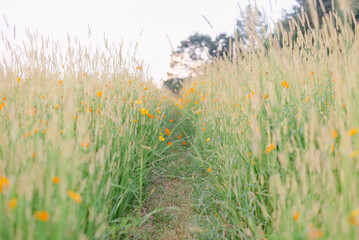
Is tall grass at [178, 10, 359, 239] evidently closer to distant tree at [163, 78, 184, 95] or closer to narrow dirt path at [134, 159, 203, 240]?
narrow dirt path at [134, 159, 203, 240]

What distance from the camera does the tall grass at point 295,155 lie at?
1.06 meters

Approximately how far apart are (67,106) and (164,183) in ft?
5.74

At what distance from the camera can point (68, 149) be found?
106 centimetres

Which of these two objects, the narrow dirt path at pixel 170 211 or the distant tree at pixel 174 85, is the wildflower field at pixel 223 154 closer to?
the narrow dirt path at pixel 170 211

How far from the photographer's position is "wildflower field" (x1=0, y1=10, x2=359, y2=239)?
1.02 meters

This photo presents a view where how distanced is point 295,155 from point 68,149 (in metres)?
1.30

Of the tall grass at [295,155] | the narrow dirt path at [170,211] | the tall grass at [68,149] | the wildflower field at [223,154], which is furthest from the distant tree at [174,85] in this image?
the tall grass at [295,155]

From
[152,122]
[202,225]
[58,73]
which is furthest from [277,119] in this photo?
[58,73]

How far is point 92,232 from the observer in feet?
4.17

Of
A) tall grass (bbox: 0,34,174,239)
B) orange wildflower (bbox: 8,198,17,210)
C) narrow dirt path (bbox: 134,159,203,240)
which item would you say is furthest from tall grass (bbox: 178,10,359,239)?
orange wildflower (bbox: 8,198,17,210)

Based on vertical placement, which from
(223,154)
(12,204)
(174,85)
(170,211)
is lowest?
(170,211)

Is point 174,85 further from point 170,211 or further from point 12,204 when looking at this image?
point 12,204

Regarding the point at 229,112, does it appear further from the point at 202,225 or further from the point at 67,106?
the point at 67,106

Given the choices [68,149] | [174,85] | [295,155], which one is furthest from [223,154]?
[174,85]
